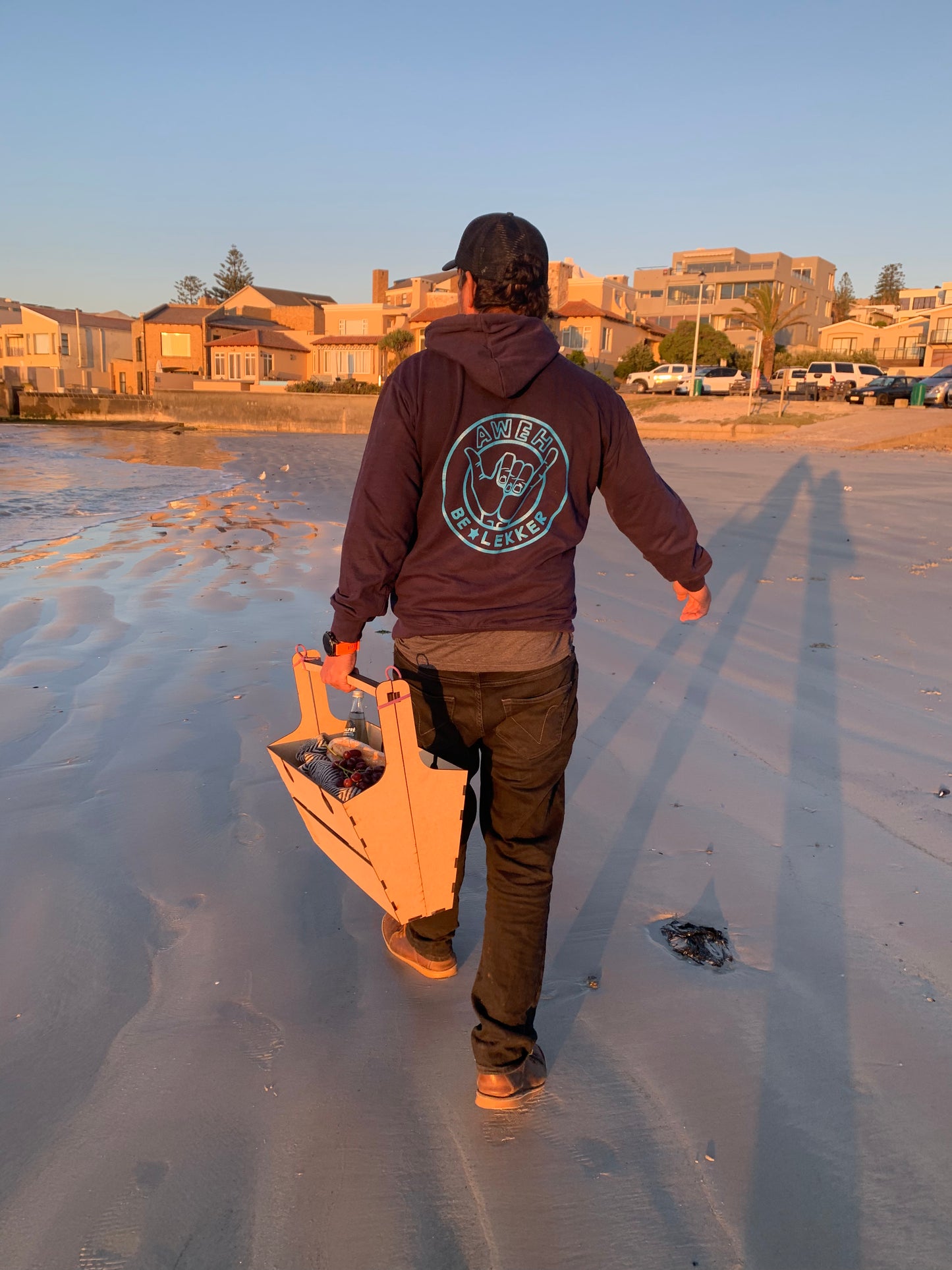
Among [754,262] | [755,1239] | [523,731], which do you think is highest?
[754,262]

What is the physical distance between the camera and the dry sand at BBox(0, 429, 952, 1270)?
1725 mm

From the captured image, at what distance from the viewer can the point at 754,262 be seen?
224 feet

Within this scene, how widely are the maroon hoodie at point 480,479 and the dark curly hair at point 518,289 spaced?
57 mm

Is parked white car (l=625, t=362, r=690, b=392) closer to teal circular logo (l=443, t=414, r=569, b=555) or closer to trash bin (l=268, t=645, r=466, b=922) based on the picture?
teal circular logo (l=443, t=414, r=569, b=555)

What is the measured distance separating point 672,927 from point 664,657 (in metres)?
2.76

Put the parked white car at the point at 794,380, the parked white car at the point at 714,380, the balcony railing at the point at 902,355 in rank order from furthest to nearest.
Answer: the balcony railing at the point at 902,355
the parked white car at the point at 794,380
the parked white car at the point at 714,380

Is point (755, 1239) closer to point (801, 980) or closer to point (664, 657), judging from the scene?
point (801, 980)

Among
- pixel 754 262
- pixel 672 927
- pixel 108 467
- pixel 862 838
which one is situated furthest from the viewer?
pixel 754 262

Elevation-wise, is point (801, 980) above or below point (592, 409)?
below

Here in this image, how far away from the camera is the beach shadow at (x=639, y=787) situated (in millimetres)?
2502

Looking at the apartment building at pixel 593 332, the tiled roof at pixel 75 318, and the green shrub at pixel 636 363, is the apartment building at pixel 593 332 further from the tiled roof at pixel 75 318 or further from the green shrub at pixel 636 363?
the tiled roof at pixel 75 318

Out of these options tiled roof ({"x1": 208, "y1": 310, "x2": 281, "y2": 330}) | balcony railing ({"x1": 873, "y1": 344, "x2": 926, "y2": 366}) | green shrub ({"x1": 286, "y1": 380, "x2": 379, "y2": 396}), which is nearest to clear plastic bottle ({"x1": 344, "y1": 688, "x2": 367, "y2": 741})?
green shrub ({"x1": 286, "y1": 380, "x2": 379, "y2": 396})

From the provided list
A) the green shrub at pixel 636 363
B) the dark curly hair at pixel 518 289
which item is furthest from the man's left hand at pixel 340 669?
the green shrub at pixel 636 363

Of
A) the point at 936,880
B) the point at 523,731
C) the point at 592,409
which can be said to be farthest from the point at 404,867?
the point at 936,880
